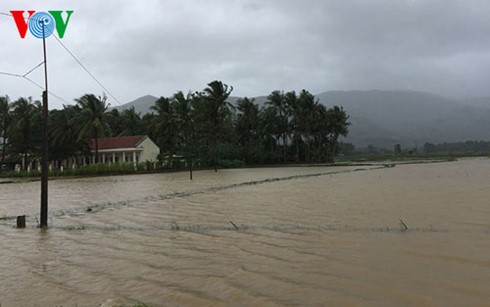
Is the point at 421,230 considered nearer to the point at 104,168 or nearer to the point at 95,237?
the point at 95,237

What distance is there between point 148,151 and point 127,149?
3.07 meters

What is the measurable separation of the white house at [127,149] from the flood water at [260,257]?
37.5m

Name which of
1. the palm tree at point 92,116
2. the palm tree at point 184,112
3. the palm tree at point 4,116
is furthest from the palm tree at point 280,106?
the palm tree at point 4,116

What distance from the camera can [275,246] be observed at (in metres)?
6.79

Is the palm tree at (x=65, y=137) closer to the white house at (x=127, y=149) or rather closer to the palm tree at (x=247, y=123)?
the white house at (x=127, y=149)

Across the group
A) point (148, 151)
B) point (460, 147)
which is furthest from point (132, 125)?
point (460, 147)

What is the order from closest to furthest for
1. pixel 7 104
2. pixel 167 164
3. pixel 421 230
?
pixel 421 230 < pixel 167 164 < pixel 7 104

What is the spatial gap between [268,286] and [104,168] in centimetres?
3519

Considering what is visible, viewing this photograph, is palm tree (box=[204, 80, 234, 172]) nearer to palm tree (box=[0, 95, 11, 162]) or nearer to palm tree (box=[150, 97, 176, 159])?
palm tree (box=[150, 97, 176, 159])

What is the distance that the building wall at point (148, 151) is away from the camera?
161ft

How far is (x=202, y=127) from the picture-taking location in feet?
177

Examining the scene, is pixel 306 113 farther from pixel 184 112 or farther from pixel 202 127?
pixel 184 112

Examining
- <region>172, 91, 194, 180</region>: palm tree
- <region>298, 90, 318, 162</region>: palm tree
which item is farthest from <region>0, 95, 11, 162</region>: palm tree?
<region>298, 90, 318, 162</region>: palm tree

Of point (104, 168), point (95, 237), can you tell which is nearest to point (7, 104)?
point (104, 168)
